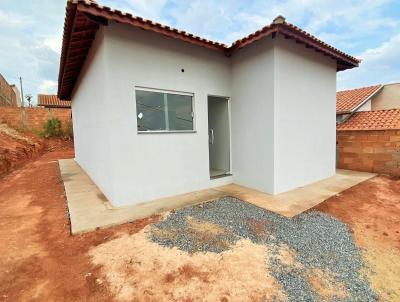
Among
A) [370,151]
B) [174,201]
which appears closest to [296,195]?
[174,201]

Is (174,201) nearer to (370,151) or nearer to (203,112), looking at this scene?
(203,112)

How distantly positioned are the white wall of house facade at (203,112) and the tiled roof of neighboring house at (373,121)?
3009 millimetres

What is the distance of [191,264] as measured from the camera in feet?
9.39

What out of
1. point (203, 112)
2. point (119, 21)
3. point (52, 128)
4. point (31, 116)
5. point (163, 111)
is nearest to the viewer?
point (119, 21)

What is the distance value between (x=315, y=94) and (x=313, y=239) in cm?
511

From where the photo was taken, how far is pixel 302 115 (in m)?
6.46

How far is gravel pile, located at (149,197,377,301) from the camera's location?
2.54 metres

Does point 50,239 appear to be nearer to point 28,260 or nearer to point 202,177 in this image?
point 28,260

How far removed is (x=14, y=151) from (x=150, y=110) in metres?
11.7

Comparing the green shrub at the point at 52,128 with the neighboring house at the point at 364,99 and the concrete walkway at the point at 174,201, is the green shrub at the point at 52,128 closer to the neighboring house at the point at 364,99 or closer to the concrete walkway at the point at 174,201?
the concrete walkway at the point at 174,201

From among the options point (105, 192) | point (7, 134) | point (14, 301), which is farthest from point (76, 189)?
point (7, 134)

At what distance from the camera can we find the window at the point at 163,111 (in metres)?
5.21

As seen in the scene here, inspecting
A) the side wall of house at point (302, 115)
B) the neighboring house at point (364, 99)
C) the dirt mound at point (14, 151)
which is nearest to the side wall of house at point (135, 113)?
the side wall of house at point (302, 115)

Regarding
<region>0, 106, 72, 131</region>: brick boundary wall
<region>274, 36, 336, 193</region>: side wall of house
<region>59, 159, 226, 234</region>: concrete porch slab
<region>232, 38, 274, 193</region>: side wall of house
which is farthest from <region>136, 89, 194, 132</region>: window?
<region>0, 106, 72, 131</region>: brick boundary wall
